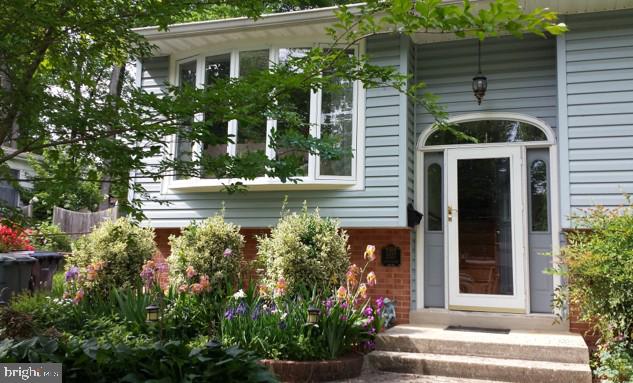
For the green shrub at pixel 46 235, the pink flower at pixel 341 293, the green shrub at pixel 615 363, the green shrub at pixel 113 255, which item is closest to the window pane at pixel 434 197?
the pink flower at pixel 341 293

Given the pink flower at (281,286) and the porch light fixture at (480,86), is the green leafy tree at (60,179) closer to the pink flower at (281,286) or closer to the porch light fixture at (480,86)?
the pink flower at (281,286)

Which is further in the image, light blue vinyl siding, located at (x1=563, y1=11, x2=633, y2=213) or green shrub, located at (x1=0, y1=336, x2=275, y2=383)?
light blue vinyl siding, located at (x1=563, y1=11, x2=633, y2=213)

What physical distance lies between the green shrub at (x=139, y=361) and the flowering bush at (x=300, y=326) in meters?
1.82

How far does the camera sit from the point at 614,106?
5520 millimetres

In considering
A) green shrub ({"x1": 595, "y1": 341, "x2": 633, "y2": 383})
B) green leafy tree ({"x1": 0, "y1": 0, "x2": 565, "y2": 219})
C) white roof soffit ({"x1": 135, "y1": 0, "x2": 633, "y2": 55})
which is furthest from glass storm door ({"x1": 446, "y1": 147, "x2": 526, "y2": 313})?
green leafy tree ({"x1": 0, "y1": 0, "x2": 565, "y2": 219})

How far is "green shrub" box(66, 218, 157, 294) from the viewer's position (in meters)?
6.18

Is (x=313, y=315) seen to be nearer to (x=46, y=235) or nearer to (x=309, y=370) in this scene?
(x=309, y=370)

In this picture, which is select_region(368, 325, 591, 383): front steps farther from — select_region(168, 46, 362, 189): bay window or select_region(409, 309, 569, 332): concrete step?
select_region(168, 46, 362, 189): bay window

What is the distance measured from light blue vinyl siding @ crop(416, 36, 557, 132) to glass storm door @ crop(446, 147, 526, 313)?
0.58 meters

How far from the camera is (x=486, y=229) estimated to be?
6.16 metres

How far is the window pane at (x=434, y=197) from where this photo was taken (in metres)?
6.46

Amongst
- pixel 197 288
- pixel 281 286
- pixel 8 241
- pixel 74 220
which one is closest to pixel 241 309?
pixel 281 286

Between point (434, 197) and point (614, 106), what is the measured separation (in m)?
2.25

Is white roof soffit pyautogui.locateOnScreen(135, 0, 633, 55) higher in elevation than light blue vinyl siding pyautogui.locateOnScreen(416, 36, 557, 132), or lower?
higher
